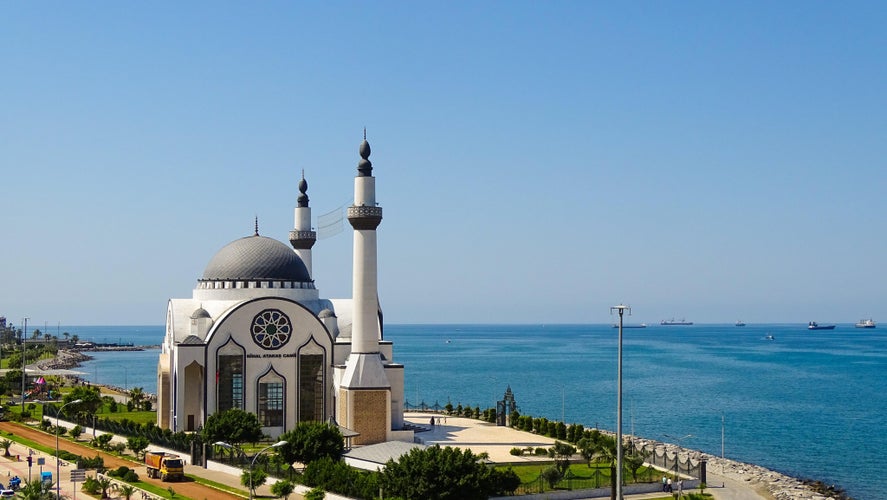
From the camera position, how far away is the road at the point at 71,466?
133 ft

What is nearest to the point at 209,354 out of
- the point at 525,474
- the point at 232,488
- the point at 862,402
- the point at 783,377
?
the point at 232,488

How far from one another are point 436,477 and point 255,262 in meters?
30.6

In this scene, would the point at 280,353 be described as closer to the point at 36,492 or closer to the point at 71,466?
the point at 71,466

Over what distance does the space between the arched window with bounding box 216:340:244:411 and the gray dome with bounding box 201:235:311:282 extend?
5.82 m

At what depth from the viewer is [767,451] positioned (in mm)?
67188

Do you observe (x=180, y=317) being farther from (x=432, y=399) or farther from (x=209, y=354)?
(x=432, y=399)

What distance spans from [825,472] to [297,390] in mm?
33889

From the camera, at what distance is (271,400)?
5834cm

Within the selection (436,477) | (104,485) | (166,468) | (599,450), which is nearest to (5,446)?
(166,468)

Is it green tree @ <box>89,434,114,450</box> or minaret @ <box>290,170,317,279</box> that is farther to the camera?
minaret @ <box>290,170,317,279</box>

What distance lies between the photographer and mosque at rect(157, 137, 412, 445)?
181 feet

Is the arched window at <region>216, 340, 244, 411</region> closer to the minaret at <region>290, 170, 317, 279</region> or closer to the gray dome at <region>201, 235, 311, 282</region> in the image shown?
the gray dome at <region>201, 235, 311, 282</region>

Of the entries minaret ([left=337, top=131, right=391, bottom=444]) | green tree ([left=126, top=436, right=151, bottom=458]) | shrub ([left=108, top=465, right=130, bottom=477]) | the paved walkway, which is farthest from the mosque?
shrub ([left=108, top=465, right=130, bottom=477])

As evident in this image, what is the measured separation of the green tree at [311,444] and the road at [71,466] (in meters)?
4.04
